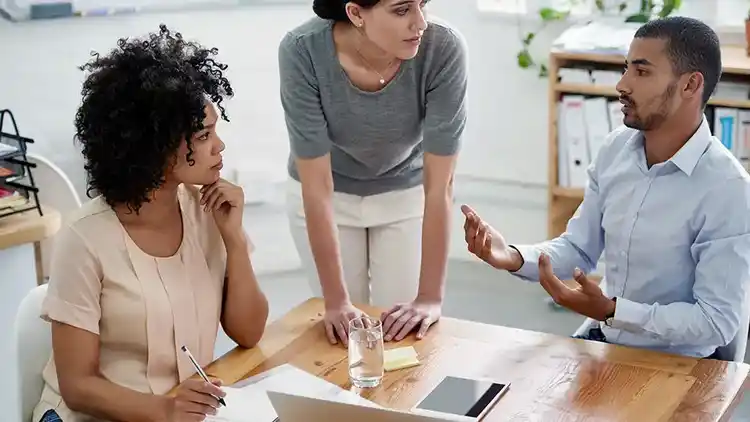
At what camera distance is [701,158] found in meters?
2.05

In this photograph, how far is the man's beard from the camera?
2.09 metres

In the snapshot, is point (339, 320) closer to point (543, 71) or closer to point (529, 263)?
point (529, 263)

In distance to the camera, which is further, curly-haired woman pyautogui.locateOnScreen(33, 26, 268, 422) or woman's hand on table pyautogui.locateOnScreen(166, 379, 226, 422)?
curly-haired woman pyautogui.locateOnScreen(33, 26, 268, 422)

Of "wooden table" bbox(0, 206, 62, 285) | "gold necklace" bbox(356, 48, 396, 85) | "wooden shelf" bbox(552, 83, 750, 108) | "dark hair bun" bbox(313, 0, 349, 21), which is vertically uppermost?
"dark hair bun" bbox(313, 0, 349, 21)

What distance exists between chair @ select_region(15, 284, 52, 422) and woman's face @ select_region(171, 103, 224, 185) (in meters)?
0.34

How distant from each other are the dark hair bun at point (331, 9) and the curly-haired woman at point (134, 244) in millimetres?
401

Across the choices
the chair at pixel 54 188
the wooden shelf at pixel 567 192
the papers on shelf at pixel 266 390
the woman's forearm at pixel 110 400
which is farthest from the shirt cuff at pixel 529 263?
the wooden shelf at pixel 567 192

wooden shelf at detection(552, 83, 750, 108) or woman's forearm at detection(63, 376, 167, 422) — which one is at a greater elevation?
woman's forearm at detection(63, 376, 167, 422)

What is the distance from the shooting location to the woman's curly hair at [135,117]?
182 cm

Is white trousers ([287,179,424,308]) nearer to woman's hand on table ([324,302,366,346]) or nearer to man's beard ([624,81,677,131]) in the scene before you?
woman's hand on table ([324,302,366,346])

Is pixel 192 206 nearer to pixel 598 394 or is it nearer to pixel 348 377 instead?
pixel 348 377

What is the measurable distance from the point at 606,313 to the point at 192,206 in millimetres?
791

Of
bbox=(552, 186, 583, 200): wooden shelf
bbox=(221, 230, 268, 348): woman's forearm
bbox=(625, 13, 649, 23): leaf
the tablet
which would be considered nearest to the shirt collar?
the tablet

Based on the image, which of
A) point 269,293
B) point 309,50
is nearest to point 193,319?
point 309,50
